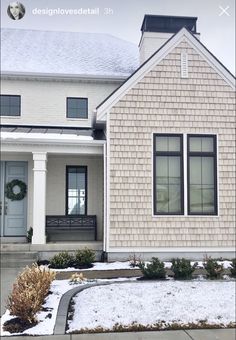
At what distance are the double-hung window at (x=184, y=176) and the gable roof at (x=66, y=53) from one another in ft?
15.2

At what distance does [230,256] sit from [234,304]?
426cm

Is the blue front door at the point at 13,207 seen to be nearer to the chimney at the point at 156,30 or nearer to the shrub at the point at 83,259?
the shrub at the point at 83,259

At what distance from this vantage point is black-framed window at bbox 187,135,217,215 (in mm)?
10883

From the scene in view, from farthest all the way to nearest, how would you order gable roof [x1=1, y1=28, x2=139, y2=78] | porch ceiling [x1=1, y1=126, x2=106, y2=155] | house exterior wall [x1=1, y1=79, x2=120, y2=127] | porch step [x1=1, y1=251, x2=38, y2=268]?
gable roof [x1=1, y1=28, x2=139, y2=78], house exterior wall [x1=1, y1=79, x2=120, y2=127], porch ceiling [x1=1, y1=126, x2=106, y2=155], porch step [x1=1, y1=251, x2=38, y2=268]

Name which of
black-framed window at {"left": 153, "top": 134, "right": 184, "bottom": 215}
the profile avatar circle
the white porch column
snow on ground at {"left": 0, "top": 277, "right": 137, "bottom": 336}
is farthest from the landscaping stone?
the profile avatar circle

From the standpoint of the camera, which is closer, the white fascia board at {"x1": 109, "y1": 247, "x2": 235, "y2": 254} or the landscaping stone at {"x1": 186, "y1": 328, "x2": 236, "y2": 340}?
the landscaping stone at {"x1": 186, "y1": 328, "x2": 236, "y2": 340}

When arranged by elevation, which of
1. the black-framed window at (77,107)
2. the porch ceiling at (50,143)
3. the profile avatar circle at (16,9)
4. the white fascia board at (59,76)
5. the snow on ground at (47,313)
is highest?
the profile avatar circle at (16,9)

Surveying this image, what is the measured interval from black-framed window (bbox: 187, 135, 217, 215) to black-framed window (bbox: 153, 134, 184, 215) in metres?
0.25

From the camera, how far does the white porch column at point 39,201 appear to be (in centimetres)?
1115

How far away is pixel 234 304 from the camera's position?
6691 millimetres

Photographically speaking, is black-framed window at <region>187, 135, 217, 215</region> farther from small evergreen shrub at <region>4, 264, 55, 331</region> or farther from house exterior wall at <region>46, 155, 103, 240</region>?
small evergreen shrub at <region>4, 264, 55, 331</region>

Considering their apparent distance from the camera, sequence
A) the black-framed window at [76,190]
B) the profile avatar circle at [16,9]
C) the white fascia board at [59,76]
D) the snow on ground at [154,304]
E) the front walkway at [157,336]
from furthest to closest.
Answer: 1. the white fascia board at [59,76]
2. the black-framed window at [76,190]
3. the profile avatar circle at [16,9]
4. the snow on ground at [154,304]
5. the front walkway at [157,336]

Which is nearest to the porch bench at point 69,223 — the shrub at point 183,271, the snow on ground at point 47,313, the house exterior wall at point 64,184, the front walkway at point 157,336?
the house exterior wall at point 64,184

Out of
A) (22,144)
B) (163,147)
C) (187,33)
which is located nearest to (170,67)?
(187,33)
